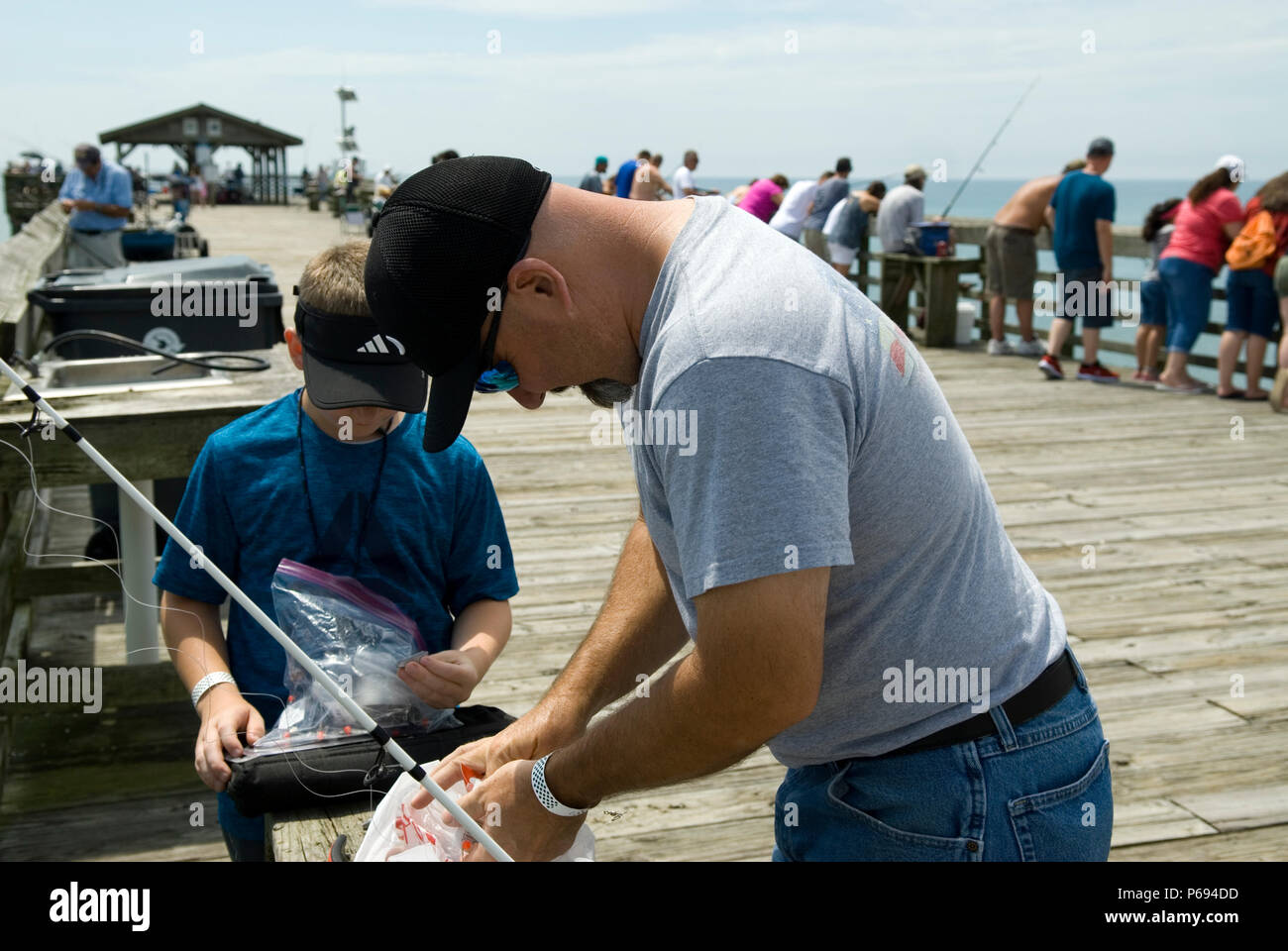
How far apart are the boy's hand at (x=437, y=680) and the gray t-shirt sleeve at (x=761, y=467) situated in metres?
1.07

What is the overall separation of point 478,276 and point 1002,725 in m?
0.86

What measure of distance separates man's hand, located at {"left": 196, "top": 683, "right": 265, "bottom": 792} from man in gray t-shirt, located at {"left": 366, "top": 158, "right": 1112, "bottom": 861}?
0.62 m

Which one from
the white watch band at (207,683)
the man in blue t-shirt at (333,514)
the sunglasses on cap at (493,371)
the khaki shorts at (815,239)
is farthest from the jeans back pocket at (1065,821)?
the khaki shorts at (815,239)

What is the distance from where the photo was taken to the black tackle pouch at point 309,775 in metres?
2.15

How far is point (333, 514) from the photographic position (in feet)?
8.30

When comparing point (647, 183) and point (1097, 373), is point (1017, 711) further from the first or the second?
point (647, 183)

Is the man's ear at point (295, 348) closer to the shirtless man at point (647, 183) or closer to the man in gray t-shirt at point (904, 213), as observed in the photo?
the man in gray t-shirt at point (904, 213)

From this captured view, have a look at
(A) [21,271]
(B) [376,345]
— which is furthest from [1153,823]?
(A) [21,271]

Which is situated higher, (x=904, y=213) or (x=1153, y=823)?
(x=904, y=213)

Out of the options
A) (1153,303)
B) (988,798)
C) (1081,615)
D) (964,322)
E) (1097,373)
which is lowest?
(1081,615)

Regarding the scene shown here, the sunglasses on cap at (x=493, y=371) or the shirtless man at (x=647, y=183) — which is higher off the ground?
the shirtless man at (x=647, y=183)

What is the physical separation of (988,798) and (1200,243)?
9072mm

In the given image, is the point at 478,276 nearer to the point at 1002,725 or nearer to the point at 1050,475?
the point at 1002,725

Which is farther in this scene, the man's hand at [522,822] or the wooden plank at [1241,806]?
the wooden plank at [1241,806]
